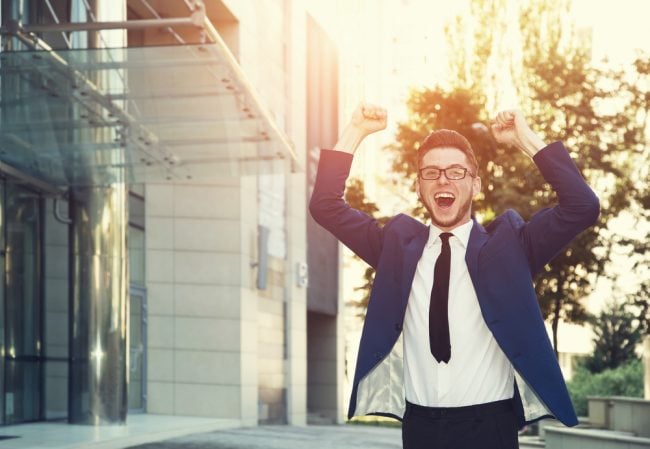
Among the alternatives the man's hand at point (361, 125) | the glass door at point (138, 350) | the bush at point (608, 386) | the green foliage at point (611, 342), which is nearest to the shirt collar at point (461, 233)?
the man's hand at point (361, 125)

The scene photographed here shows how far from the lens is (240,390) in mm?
23359

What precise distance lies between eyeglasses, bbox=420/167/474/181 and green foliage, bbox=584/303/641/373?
35.9 m

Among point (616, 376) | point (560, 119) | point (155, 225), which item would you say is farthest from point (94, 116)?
point (616, 376)

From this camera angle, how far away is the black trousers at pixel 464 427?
3846 mm

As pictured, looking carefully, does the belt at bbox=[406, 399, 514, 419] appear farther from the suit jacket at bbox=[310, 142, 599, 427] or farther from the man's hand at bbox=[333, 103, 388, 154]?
the man's hand at bbox=[333, 103, 388, 154]

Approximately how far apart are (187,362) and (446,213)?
19608 millimetres

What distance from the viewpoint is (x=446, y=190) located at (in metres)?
4.01

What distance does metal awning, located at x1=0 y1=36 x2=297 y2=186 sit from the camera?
41.2ft

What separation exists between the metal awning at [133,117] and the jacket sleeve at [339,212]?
811cm

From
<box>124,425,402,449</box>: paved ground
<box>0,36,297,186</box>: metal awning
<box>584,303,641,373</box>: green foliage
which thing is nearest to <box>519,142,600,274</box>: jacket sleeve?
<box>0,36,297,186</box>: metal awning

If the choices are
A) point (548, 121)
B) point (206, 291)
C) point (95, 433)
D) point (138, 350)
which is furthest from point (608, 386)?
point (95, 433)

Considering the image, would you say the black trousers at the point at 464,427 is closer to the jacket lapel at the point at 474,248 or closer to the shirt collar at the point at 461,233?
the jacket lapel at the point at 474,248

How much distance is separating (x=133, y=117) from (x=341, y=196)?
1091cm

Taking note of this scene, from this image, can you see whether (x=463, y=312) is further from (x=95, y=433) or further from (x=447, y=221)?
(x=95, y=433)
